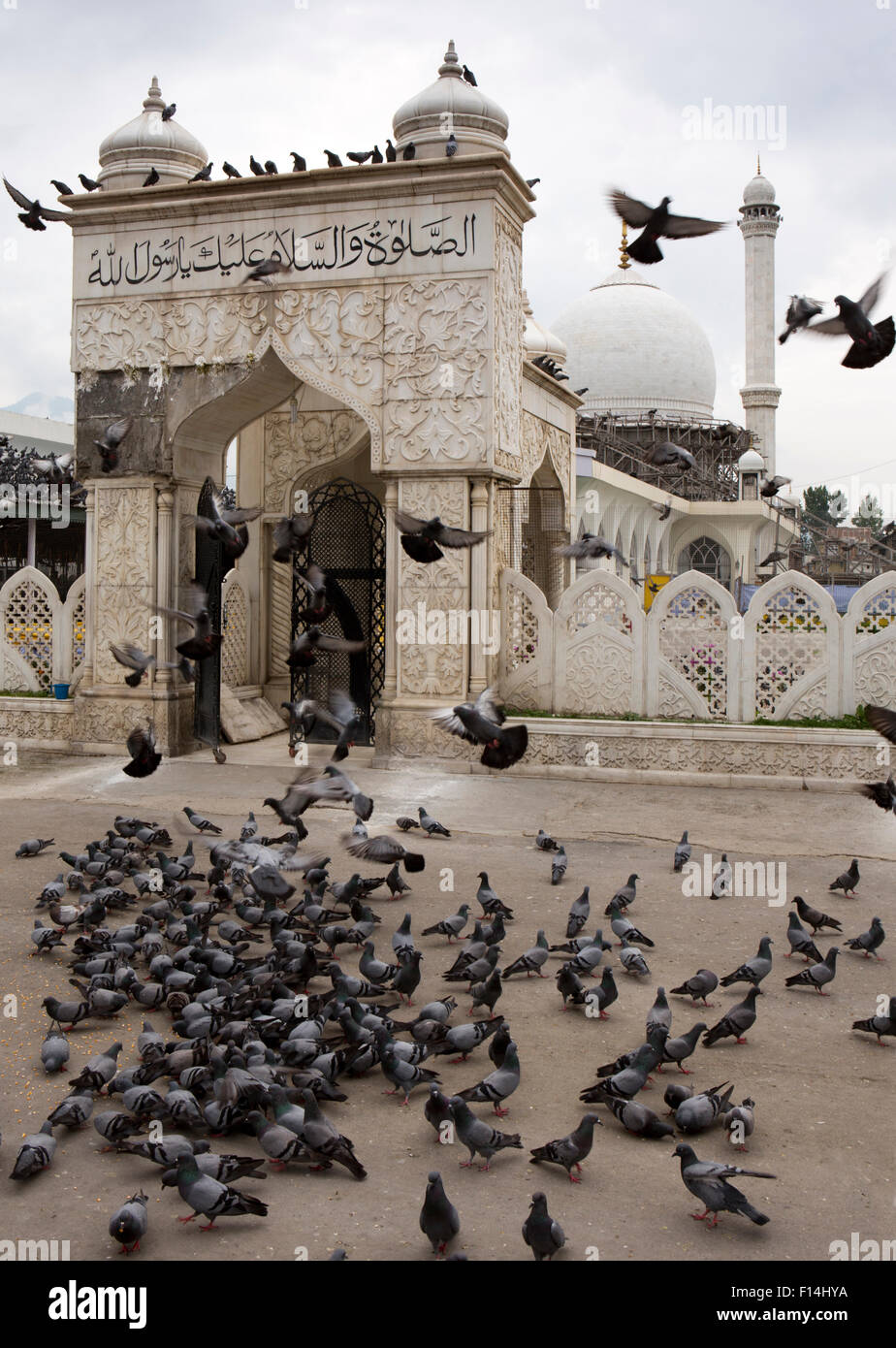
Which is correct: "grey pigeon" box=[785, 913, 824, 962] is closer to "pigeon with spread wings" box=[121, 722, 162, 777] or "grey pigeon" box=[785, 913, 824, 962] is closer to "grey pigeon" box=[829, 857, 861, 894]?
"grey pigeon" box=[829, 857, 861, 894]

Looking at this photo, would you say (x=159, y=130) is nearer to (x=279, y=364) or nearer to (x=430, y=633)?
(x=279, y=364)

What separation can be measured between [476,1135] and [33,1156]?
156 cm

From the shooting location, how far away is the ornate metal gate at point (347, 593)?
1470 cm

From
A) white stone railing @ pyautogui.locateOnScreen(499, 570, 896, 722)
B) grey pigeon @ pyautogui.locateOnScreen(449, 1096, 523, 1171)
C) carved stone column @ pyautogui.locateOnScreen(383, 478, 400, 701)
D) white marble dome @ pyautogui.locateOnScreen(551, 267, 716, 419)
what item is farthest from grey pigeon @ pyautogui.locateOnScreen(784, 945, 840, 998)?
white marble dome @ pyautogui.locateOnScreen(551, 267, 716, 419)

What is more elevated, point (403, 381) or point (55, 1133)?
point (403, 381)

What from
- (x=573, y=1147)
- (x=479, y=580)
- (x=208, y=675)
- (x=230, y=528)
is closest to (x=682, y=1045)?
(x=573, y=1147)

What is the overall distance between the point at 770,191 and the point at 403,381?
34762 millimetres

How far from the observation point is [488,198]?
12227 mm

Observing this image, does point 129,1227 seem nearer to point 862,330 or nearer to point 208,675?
point 862,330

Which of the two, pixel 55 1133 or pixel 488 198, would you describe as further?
pixel 488 198

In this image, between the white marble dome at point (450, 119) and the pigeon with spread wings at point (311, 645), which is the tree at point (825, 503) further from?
the pigeon with spread wings at point (311, 645)

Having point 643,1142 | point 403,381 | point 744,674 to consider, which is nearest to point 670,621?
point 744,674

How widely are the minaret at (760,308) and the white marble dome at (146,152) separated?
31209 millimetres

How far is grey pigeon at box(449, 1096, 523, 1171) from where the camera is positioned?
422cm
